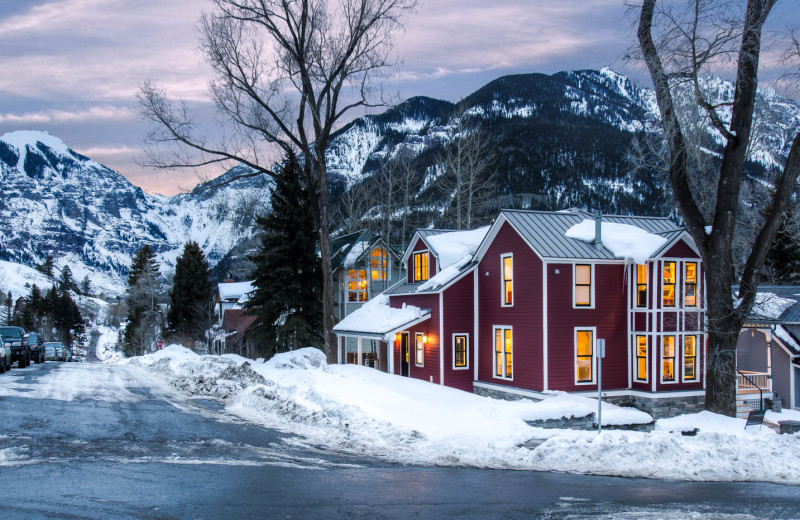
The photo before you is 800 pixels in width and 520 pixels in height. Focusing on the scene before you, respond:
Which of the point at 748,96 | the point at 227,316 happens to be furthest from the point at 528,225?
the point at 227,316

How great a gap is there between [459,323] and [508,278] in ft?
11.0

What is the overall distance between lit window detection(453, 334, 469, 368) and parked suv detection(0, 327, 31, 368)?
22.3 m

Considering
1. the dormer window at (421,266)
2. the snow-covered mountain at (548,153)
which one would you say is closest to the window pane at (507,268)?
the dormer window at (421,266)

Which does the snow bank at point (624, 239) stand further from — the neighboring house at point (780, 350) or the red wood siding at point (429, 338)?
the neighboring house at point (780, 350)

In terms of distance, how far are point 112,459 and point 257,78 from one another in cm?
2098

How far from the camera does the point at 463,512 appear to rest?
25.8 feet

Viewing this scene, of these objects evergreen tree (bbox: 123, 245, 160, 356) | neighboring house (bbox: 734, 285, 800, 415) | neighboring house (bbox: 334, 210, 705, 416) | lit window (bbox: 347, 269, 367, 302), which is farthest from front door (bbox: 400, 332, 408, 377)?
evergreen tree (bbox: 123, 245, 160, 356)

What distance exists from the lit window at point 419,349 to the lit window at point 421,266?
3.64 meters

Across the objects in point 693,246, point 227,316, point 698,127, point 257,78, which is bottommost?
point 227,316

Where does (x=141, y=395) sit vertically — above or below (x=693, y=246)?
below

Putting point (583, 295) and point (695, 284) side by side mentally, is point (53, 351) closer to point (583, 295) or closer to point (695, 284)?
point (583, 295)

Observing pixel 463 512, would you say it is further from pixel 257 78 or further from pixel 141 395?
pixel 257 78

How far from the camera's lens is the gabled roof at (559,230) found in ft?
71.8

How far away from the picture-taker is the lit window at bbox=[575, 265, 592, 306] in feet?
72.5
